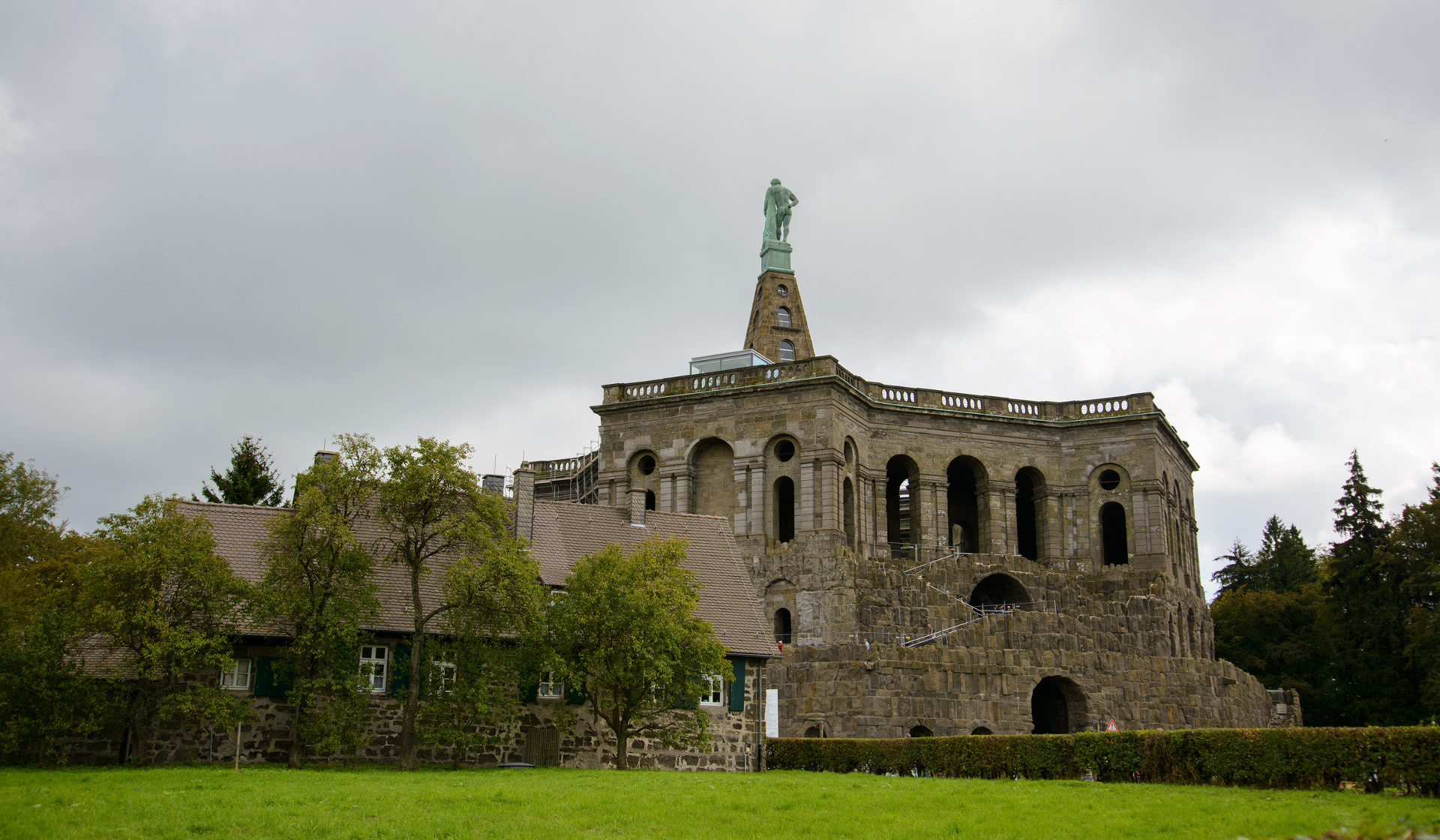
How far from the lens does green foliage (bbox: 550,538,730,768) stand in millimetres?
30234

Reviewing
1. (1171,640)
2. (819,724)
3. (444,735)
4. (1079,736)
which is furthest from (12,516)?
(1171,640)

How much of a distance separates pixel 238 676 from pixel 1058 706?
2717cm

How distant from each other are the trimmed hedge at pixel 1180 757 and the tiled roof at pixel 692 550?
376 centimetres

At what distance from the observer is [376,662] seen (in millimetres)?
30781

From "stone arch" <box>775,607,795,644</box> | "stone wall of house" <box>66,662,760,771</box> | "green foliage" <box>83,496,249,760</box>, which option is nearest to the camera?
"green foliage" <box>83,496,249,760</box>

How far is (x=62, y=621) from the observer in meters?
28.1

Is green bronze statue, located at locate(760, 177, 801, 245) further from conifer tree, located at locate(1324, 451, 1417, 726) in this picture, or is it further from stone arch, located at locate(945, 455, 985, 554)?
conifer tree, located at locate(1324, 451, 1417, 726)

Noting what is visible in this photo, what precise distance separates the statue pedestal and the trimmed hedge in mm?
35631

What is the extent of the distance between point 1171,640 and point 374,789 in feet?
121

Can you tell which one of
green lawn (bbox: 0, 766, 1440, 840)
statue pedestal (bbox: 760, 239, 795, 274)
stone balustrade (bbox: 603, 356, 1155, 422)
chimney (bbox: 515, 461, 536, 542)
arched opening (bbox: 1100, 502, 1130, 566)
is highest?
statue pedestal (bbox: 760, 239, 795, 274)

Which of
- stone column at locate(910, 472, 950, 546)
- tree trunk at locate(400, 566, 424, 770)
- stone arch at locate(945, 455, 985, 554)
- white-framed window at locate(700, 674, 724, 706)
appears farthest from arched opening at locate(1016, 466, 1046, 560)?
tree trunk at locate(400, 566, 424, 770)

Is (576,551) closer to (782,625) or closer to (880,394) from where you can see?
(782,625)

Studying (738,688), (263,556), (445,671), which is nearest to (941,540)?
(738,688)

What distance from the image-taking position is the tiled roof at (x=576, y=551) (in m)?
31.9
